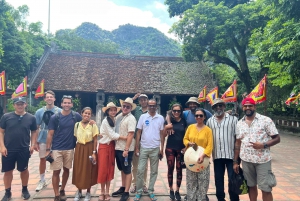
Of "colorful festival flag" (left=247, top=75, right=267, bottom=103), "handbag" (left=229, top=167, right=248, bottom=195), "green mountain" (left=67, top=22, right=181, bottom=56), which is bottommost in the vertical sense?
"handbag" (left=229, top=167, right=248, bottom=195)

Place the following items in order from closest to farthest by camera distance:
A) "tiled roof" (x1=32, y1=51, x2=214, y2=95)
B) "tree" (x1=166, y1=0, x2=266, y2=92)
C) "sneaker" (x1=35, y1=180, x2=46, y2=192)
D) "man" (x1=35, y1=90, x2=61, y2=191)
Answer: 1. "sneaker" (x1=35, y1=180, x2=46, y2=192)
2. "man" (x1=35, y1=90, x2=61, y2=191)
3. "tree" (x1=166, y1=0, x2=266, y2=92)
4. "tiled roof" (x1=32, y1=51, x2=214, y2=95)

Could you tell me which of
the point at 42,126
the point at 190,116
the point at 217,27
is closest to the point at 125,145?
the point at 190,116

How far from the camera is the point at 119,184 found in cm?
484

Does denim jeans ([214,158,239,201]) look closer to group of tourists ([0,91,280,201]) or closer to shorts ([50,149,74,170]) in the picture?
→ group of tourists ([0,91,280,201])

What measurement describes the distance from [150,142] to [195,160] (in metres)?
0.94

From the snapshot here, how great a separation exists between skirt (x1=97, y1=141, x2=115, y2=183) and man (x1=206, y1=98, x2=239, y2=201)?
5.56 feet

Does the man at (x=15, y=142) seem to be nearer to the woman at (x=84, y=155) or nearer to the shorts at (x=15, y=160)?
the shorts at (x=15, y=160)

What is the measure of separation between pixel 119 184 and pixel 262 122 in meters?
3.04

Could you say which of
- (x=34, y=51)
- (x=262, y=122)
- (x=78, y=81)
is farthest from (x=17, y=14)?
(x=262, y=122)

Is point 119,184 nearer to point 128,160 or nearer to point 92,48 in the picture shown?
point 128,160

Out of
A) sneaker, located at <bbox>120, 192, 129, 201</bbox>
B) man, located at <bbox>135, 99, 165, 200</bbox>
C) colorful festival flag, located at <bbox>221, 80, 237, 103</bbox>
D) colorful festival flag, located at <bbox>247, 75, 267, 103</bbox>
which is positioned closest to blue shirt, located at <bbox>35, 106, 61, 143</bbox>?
man, located at <bbox>135, 99, 165, 200</bbox>

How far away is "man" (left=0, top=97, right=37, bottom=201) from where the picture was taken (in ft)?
12.8

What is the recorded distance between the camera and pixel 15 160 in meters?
3.98

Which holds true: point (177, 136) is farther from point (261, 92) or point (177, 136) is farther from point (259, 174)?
point (261, 92)
